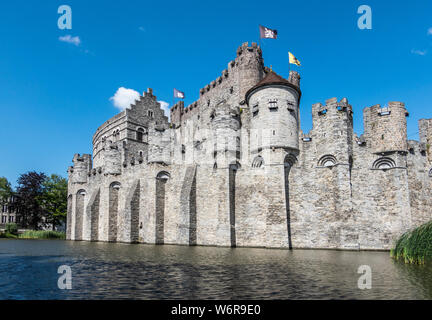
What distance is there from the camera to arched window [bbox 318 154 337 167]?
22781mm

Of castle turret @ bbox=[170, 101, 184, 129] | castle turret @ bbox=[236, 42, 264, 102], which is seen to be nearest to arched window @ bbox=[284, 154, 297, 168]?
castle turret @ bbox=[236, 42, 264, 102]

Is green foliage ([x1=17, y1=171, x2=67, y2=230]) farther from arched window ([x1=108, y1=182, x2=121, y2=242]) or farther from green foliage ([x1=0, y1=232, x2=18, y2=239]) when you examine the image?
arched window ([x1=108, y1=182, x2=121, y2=242])

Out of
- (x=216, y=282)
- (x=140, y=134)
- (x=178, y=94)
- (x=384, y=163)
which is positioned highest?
(x=178, y=94)

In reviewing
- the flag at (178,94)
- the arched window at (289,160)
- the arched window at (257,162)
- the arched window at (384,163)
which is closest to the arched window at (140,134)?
the flag at (178,94)

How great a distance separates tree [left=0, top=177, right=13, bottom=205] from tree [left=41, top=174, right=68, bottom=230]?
780 centimetres

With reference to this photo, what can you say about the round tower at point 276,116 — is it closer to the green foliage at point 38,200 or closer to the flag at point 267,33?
the flag at point 267,33

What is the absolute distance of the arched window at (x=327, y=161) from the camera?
2278 cm

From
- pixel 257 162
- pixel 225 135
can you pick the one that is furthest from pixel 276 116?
pixel 225 135

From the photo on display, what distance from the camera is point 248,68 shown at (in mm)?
33531

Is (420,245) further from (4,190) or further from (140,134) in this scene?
(4,190)

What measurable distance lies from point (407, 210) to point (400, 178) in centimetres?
216

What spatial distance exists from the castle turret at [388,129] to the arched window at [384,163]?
Answer: 69 centimetres

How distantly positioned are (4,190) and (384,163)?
190ft
